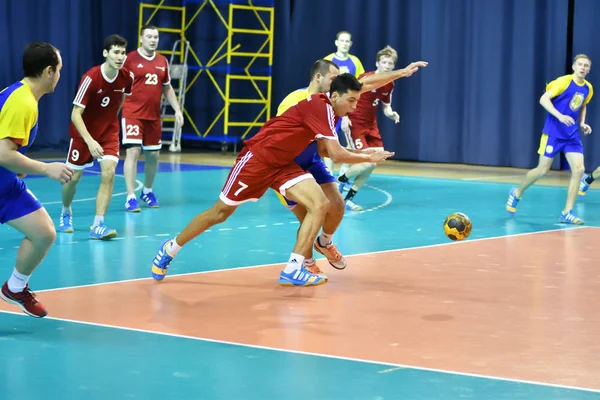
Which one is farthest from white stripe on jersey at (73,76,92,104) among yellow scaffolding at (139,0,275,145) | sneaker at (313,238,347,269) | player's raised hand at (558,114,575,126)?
yellow scaffolding at (139,0,275,145)

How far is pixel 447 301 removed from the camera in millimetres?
7137

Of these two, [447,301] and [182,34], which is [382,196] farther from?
[182,34]

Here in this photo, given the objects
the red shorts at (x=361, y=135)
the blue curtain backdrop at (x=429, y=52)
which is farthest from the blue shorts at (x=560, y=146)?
the blue curtain backdrop at (x=429, y=52)

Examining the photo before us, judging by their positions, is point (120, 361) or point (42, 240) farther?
point (42, 240)

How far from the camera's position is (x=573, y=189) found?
459 inches

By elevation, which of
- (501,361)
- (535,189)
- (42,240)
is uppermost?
(42,240)

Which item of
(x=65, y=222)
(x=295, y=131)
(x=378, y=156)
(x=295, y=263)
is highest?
(x=295, y=131)

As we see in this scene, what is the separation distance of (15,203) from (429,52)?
14.6 meters

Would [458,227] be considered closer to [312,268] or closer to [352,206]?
[312,268]

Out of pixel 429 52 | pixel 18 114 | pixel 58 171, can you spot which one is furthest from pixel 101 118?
pixel 429 52

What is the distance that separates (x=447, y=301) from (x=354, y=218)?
4.68 metres

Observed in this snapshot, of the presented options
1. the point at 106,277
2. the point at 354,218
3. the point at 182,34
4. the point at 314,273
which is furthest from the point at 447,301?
the point at 182,34

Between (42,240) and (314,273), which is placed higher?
(42,240)

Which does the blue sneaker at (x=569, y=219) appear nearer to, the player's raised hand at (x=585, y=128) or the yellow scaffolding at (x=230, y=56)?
the player's raised hand at (x=585, y=128)
